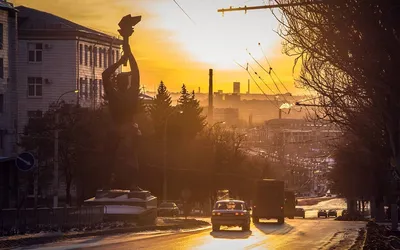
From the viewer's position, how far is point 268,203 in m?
61.5

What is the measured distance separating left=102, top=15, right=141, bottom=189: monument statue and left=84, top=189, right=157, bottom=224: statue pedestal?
3.87 ft

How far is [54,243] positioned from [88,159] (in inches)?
1740

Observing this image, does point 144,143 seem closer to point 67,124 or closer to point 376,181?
point 67,124

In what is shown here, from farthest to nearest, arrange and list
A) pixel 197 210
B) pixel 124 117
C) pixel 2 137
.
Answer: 1. pixel 197 210
2. pixel 2 137
3. pixel 124 117

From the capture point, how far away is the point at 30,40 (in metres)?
99.5

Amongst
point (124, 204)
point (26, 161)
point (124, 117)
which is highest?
point (124, 117)

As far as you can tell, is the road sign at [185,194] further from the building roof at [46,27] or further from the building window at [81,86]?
the building roof at [46,27]

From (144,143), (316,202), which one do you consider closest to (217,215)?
(144,143)

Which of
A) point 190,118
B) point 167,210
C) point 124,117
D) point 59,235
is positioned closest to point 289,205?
point 190,118

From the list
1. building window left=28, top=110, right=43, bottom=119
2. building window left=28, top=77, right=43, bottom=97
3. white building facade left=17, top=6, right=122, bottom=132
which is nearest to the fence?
building window left=28, top=110, right=43, bottom=119

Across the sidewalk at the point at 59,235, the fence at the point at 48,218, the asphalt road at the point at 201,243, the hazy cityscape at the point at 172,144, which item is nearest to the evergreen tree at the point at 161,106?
the hazy cityscape at the point at 172,144

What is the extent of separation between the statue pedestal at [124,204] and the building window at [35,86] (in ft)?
188

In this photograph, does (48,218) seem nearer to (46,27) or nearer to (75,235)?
(75,235)

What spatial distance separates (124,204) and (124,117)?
446cm
